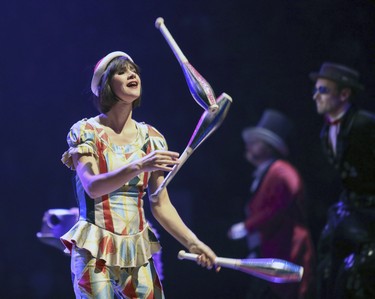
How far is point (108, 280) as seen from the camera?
8.00 feet

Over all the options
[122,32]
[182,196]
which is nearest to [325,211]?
[182,196]

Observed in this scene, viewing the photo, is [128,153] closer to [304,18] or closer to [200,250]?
[200,250]

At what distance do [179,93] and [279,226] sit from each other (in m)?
0.98

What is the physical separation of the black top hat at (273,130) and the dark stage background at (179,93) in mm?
52

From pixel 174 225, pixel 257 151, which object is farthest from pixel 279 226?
pixel 174 225

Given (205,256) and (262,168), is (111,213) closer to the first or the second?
(205,256)

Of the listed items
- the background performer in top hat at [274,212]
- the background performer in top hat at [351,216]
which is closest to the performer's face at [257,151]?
the background performer in top hat at [274,212]

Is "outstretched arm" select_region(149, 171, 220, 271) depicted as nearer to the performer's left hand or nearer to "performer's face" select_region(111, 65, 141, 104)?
the performer's left hand

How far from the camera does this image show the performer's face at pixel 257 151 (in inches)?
174

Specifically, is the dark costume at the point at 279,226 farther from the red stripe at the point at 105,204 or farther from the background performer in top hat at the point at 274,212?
the red stripe at the point at 105,204

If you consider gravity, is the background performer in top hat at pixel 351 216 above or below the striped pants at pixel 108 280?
above

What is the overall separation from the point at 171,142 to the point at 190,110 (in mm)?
228

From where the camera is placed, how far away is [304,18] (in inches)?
180

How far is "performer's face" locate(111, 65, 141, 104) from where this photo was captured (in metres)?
2.59
